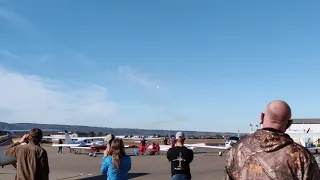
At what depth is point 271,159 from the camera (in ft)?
8.62

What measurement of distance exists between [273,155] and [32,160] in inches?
139

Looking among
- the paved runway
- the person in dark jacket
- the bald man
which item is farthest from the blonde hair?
the paved runway

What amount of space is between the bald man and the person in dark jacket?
311 cm

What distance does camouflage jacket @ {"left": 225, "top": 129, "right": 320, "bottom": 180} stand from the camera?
2.56 metres

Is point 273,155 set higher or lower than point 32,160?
higher

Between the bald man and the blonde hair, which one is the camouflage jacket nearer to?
the bald man

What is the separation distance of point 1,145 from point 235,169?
10119 millimetres

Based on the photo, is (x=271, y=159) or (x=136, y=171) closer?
(x=271, y=159)

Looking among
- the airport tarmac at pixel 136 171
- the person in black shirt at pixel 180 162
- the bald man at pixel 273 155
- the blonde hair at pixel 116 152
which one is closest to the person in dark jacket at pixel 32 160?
the blonde hair at pixel 116 152

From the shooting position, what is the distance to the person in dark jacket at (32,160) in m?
5.04

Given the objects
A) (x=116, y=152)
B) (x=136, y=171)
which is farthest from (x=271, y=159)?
(x=136, y=171)

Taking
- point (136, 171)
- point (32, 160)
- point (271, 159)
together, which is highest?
point (271, 159)

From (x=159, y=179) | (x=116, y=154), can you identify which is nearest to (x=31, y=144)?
(x=116, y=154)

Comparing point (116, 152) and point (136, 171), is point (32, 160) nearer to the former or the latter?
point (116, 152)
